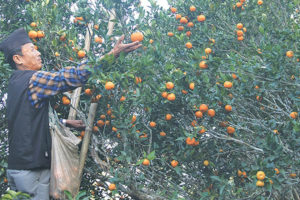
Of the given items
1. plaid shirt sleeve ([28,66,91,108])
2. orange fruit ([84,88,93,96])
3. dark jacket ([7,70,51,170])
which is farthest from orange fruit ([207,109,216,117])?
dark jacket ([7,70,51,170])

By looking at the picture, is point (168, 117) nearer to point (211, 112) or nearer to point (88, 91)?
point (211, 112)

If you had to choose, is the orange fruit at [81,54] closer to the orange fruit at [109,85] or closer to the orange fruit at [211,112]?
the orange fruit at [109,85]

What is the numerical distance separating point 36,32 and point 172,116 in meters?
1.55

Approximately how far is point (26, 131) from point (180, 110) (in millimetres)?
Result: 1533

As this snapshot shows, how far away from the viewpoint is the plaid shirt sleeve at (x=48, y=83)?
8.70ft

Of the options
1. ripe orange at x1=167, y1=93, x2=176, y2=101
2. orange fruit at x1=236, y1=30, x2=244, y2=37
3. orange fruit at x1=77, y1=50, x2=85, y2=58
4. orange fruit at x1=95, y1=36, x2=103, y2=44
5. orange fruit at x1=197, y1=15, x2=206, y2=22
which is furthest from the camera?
orange fruit at x1=197, y1=15, x2=206, y2=22

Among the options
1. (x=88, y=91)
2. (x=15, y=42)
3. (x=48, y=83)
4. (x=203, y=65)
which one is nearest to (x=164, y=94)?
(x=203, y=65)

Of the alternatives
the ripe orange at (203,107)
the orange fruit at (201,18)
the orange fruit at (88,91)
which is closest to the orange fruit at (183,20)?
the orange fruit at (201,18)

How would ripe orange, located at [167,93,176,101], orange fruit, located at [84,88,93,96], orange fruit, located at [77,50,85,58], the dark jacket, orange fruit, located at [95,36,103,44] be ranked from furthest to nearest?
orange fruit, located at [95,36,103,44], orange fruit, located at [77,50,85,58], orange fruit, located at [84,88,93,96], ripe orange, located at [167,93,176,101], the dark jacket

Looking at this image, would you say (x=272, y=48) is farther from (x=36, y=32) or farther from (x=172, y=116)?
(x=36, y=32)

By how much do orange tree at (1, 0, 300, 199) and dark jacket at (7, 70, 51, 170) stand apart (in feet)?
1.80

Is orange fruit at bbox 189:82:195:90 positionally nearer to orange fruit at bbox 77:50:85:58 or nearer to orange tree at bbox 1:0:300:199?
orange tree at bbox 1:0:300:199

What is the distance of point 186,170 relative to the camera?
12.1 ft

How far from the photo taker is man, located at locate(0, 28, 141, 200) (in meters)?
2.60
